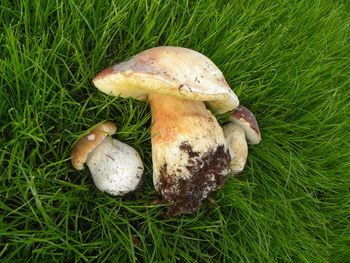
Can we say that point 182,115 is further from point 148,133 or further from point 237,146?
point 237,146

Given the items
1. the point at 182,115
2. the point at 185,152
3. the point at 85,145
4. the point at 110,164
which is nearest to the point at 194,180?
the point at 185,152

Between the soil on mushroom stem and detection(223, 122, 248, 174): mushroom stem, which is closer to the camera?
the soil on mushroom stem

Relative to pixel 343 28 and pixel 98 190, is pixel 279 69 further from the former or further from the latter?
pixel 98 190

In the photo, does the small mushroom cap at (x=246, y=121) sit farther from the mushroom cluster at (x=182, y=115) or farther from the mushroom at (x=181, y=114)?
the mushroom at (x=181, y=114)

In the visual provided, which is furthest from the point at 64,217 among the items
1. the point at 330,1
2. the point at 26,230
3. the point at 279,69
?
the point at 330,1

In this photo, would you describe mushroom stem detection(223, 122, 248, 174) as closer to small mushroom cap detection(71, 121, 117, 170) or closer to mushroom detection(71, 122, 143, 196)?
mushroom detection(71, 122, 143, 196)

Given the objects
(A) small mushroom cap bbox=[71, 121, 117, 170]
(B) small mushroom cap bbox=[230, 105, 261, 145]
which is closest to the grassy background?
(A) small mushroom cap bbox=[71, 121, 117, 170]
